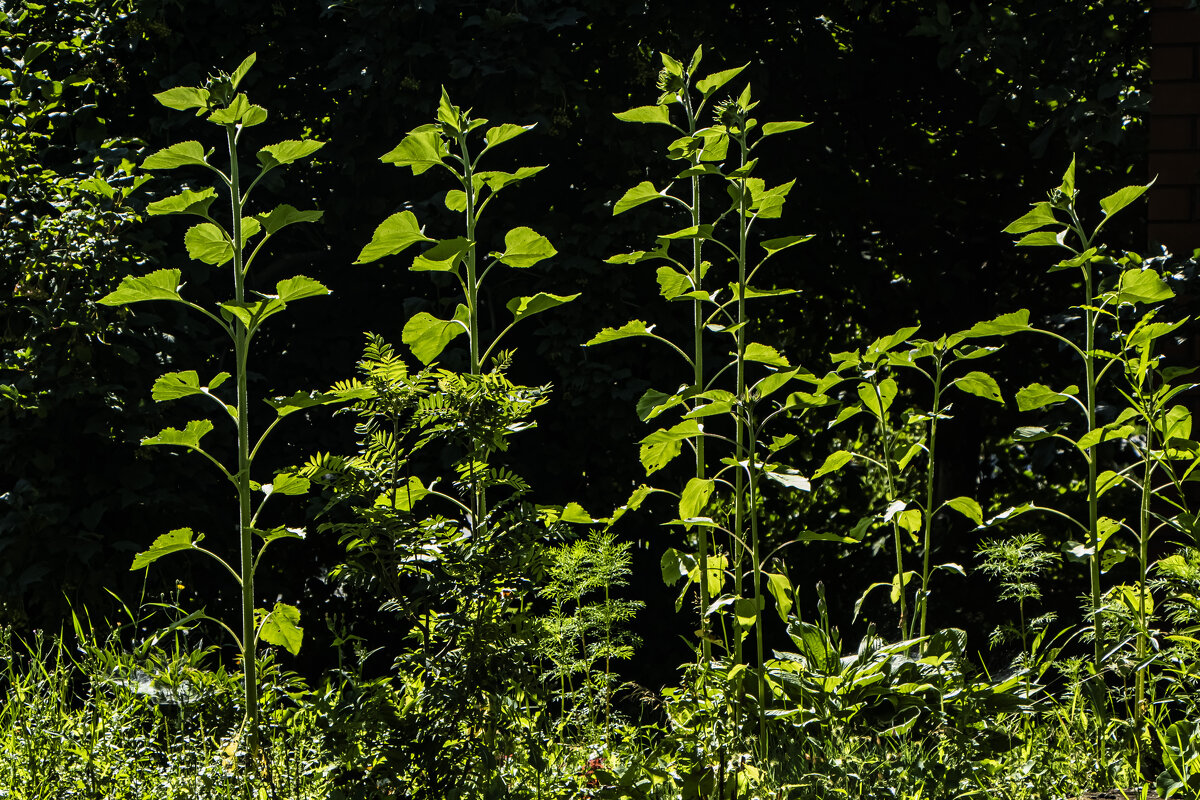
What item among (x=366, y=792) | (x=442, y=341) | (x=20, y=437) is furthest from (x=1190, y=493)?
(x=20, y=437)

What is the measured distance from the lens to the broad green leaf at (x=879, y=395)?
2.74m

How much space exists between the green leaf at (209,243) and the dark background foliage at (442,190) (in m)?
1.23

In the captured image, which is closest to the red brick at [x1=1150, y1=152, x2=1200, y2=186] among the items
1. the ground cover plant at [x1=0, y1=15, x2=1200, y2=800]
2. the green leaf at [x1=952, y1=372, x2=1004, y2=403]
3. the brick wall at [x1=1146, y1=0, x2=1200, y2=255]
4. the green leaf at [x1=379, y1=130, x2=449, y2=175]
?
the brick wall at [x1=1146, y1=0, x2=1200, y2=255]

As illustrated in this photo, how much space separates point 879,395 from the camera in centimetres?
273

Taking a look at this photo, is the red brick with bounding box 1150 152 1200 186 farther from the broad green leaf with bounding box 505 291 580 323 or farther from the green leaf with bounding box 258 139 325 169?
the green leaf with bounding box 258 139 325 169

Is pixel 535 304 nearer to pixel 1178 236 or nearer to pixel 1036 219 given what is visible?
pixel 1036 219

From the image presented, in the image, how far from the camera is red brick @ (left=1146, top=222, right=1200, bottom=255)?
374 centimetres

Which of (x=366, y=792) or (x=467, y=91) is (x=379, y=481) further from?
(x=467, y=91)

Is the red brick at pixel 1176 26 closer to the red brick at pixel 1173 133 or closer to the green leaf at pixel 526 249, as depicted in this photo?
the red brick at pixel 1173 133

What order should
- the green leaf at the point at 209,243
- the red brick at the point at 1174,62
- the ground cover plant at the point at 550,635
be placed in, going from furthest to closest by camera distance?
the red brick at the point at 1174,62
the green leaf at the point at 209,243
the ground cover plant at the point at 550,635

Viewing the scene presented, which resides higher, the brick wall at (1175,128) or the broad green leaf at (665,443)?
the brick wall at (1175,128)

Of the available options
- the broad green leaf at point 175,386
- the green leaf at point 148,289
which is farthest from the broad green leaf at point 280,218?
the broad green leaf at point 175,386

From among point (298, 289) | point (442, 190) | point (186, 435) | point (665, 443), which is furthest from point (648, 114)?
point (442, 190)

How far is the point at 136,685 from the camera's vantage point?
2686 mm
